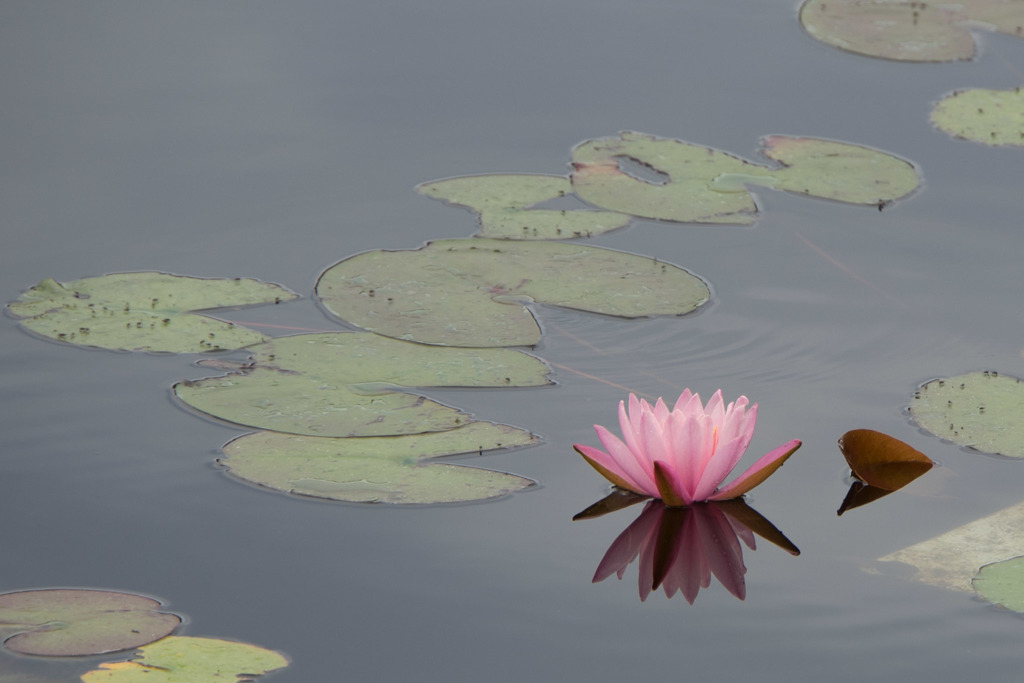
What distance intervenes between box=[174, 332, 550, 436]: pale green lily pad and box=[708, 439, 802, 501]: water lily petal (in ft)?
1.89

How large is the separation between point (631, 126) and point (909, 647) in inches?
102

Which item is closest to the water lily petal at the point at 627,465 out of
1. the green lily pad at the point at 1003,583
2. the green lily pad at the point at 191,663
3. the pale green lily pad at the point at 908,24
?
the green lily pad at the point at 1003,583

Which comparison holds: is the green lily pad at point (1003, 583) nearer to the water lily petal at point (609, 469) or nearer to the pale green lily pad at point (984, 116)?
the water lily petal at point (609, 469)

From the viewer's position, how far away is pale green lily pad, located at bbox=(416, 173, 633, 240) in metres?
3.48

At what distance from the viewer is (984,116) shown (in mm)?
4230

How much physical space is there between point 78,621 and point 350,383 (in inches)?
35.1

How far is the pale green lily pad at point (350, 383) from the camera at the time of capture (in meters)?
2.55

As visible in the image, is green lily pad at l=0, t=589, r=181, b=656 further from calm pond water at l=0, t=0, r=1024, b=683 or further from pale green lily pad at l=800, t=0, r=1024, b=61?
pale green lily pad at l=800, t=0, r=1024, b=61

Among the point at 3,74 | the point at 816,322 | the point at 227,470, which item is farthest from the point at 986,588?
the point at 3,74

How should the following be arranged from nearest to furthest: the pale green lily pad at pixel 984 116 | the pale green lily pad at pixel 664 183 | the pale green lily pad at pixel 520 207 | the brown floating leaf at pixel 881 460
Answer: the brown floating leaf at pixel 881 460 → the pale green lily pad at pixel 520 207 → the pale green lily pad at pixel 664 183 → the pale green lily pad at pixel 984 116

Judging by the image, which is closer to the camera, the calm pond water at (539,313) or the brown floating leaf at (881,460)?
the calm pond water at (539,313)

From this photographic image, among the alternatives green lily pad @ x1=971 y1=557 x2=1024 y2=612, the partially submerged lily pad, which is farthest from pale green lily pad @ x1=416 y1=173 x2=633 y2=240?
green lily pad @ x1=971 y1=557 x2=1024 y2=612

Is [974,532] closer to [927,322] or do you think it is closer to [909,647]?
[909,647]

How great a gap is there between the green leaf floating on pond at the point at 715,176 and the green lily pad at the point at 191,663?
2.07 m
